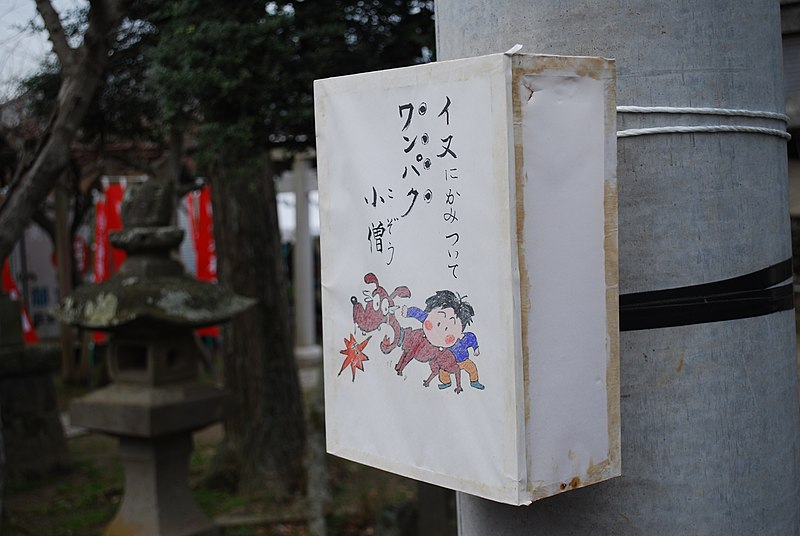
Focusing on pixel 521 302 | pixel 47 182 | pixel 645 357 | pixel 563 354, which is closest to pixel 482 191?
pixel 521 302

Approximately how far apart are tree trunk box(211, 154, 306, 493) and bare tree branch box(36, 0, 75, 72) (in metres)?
2.71

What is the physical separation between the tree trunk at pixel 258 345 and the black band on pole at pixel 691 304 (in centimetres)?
630

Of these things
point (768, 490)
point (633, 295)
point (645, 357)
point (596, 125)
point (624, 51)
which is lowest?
point (768, 490)

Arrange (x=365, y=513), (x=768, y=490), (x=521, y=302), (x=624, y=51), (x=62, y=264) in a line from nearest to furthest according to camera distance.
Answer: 1. (x=521, y=302)
2. (x=624, y=51)
3. (x=768, y=490)
4. (x=365, y=513)
5. (x=62, y=264)

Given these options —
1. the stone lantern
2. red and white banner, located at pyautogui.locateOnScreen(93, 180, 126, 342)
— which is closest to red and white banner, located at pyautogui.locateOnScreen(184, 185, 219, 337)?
red and white banner, located at pyautogui.locateOnScreen(93, 180, 126, 342)

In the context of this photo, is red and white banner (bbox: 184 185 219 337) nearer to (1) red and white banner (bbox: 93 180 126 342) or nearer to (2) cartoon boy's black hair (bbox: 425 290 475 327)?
(1) red and white banner (bbox: 93 180 126 342)

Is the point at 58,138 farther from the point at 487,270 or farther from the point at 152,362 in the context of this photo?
the point at 487,270

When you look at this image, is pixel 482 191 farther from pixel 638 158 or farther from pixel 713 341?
pixel 713 341

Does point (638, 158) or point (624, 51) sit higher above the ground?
point (624, 51)

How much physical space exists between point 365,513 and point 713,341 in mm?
5356

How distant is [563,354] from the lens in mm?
1375

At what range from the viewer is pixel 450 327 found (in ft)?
4.59

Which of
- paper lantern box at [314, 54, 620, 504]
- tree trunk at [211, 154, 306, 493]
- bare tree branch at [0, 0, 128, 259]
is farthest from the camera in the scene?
tree trunk at [211, 154, 306, 493]

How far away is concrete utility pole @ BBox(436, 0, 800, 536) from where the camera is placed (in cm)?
148
